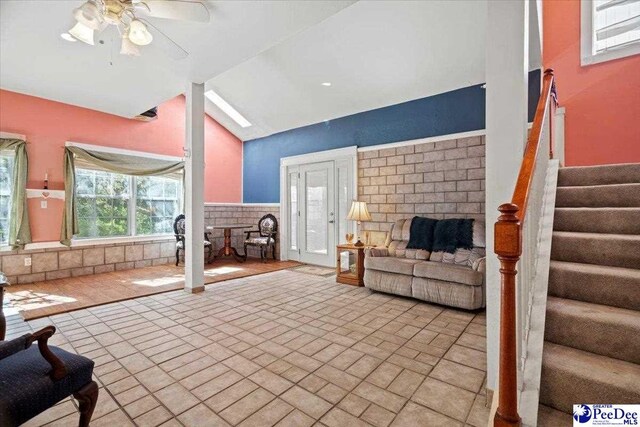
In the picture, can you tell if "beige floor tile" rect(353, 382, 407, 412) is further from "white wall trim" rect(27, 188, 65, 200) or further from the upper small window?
"white wall trim" rect(27, 188, 65, 200)

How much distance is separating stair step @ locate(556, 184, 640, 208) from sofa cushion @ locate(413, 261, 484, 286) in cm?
106

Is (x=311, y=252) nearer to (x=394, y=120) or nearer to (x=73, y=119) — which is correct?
(x=394, y=120)

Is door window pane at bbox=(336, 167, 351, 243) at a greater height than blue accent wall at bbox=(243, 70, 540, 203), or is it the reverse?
blue accent wall at bbox=(243, 70, 540, 203)

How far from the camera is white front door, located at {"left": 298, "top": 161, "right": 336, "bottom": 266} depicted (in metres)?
5.67

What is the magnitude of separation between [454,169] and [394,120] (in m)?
1.34

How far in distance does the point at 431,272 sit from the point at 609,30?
3.76 m

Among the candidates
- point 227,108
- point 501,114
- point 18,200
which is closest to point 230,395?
point 501,114

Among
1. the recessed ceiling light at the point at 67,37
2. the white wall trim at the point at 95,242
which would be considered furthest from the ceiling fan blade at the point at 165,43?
the white wall trim at the point at 95,242

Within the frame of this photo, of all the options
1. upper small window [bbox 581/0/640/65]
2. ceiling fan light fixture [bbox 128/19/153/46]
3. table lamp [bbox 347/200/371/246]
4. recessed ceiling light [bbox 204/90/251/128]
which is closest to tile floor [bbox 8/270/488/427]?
table lamp [bbox 347/200/371/246]

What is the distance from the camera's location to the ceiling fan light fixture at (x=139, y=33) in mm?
2217

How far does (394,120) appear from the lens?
489cm

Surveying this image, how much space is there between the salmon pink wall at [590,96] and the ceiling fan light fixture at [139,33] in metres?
4.82

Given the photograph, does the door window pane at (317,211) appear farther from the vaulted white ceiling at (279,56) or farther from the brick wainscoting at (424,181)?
the vaulted white ceiling at (279,56)

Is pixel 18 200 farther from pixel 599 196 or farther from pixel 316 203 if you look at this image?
pixel 599 196
